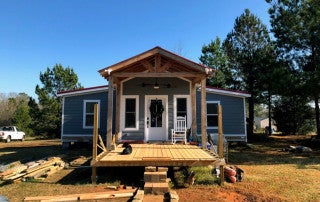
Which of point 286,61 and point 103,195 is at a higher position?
point 286,61

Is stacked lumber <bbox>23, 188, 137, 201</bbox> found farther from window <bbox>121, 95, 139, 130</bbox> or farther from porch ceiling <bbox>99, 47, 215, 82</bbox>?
window <bbox>121, 95, 139, 130</bbox>

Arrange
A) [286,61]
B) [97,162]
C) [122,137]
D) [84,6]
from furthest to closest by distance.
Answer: [286,61] < [84,6] < [122,137] < [97,162]

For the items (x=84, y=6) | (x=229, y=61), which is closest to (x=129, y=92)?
(x=84, y=6)

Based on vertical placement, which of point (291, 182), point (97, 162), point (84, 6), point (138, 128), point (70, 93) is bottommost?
point (291, 182)

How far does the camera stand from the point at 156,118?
38.0 feet

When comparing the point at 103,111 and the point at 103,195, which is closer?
the point at 103,195

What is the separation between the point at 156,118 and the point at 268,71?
311 inches

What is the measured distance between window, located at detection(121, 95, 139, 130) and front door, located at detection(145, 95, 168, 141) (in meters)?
0.42

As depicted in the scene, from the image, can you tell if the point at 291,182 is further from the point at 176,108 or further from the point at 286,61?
the point at 286,61

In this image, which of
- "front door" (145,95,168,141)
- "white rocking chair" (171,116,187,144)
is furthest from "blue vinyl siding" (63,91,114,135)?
"white rocking chair" (171,116,187,144)

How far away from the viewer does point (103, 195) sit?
508 cm

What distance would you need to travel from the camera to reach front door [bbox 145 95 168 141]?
452 inches

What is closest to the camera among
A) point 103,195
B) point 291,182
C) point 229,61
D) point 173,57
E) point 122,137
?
point 103,195

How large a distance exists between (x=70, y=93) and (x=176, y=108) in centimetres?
591
